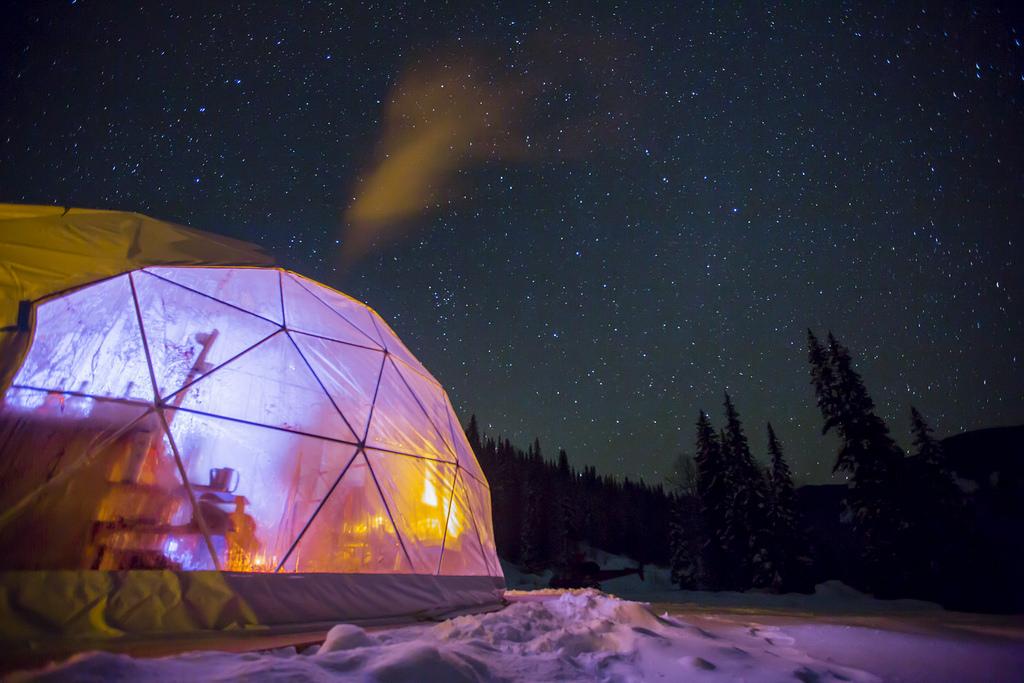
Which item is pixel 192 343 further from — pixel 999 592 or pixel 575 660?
pixel 999 592

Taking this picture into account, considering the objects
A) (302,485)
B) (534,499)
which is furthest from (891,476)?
(534,499)

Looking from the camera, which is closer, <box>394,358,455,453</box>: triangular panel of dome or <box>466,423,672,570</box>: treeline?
<box>394,358,455,453</box>: triangular panel of dome

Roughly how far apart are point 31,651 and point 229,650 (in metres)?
1.07

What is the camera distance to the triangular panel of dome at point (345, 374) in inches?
243

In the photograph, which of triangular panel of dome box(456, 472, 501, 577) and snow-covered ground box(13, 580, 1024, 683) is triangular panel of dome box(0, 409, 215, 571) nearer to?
snow-covered ground box(13, 580, 1024, 683)

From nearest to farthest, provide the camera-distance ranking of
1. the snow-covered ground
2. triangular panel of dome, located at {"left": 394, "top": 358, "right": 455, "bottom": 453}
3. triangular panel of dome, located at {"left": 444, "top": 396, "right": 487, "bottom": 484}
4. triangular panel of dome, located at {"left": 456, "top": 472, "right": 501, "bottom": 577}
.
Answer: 1. the snow-covered ground
2. triangular panel of dome, located at {"left": 456, "top": 472, "right": 501, "bottom": 577}
3. triangular panel of dome, located at {"left": 394, "top": 358, "right": 455, "bottom": 453}
4. triangular panel of dome, located at {"left": 444, "top": 396, "right": 487, "bottom": 484}

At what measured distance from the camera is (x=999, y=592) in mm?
15914

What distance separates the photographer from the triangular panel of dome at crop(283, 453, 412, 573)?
4.84 meters

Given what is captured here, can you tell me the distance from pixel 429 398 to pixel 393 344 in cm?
121

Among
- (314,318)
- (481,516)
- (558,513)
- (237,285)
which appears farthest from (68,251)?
(558,513)

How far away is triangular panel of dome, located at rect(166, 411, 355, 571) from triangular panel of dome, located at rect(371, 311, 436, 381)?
3.04 m

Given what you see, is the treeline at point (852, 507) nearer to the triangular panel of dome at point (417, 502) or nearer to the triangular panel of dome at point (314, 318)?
the triangular panel of dome at point (417, 502)

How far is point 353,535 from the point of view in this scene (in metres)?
5.21

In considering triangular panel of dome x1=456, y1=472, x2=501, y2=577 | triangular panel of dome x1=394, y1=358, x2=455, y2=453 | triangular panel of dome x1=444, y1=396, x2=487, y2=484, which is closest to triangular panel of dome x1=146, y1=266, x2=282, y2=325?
triangular panel of dome x1=394, y1=358, x2=455, y2=453
